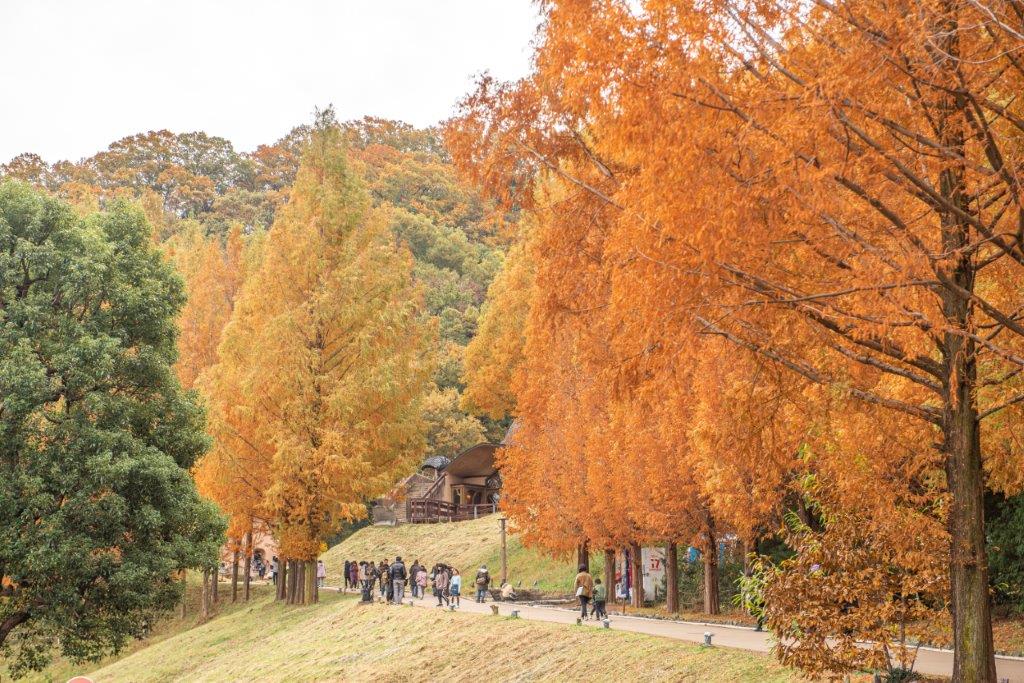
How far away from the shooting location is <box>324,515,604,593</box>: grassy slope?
39.3 metres

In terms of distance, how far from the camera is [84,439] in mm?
20250

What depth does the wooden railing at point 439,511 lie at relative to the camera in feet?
183

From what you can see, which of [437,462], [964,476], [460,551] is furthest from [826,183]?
[437,462]

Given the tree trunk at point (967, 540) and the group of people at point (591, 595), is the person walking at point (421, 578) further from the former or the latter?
the tree trunk at point (967, 540)

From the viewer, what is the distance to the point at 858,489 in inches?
525

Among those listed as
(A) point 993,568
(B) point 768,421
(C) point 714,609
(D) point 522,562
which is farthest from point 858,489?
(D) point 522,562

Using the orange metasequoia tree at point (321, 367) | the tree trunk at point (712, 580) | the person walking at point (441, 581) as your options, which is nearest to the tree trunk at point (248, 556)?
the orange metasequoia tree at point (321, 367)

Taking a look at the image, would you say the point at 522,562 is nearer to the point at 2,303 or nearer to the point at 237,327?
the point at 237,327

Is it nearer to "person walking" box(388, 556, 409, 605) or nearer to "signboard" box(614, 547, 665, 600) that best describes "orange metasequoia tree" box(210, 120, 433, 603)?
"person walking" box(388, 556, 409, 605)

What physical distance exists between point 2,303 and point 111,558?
5520mm

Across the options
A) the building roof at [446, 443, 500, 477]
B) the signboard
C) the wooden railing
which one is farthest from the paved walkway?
the wooden railing

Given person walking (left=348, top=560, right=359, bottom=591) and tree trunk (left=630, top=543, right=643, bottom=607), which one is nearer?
tree trunk (left=630, top=543, right=643, bottom=607)

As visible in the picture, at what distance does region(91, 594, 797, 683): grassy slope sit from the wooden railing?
63.2ft

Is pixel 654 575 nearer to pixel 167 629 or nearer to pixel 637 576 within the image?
pixel 637 576
